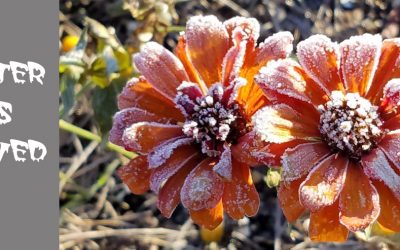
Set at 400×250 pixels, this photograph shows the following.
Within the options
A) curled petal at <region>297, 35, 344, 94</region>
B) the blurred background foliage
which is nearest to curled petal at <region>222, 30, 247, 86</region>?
curled petal at <region>297, 35, 344, 94</region>

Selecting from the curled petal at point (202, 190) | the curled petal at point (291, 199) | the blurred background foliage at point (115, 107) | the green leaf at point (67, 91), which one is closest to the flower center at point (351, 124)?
the curled petal at point (291, 199)

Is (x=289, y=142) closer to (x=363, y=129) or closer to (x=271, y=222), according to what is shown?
(x=363, y=129)

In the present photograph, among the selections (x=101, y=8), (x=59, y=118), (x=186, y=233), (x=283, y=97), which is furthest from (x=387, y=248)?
(x=101, y=8)

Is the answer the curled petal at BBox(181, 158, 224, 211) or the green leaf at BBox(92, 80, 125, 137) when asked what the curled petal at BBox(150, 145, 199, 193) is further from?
the green leaf at BBox(92, 80, 125, 137)

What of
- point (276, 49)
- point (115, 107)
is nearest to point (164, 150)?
point (276, 49)

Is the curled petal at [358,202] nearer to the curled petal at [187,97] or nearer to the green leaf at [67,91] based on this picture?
the curled petal at [187,97]

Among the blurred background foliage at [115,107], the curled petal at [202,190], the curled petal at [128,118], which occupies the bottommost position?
the blurred background foliage at [115,107]
